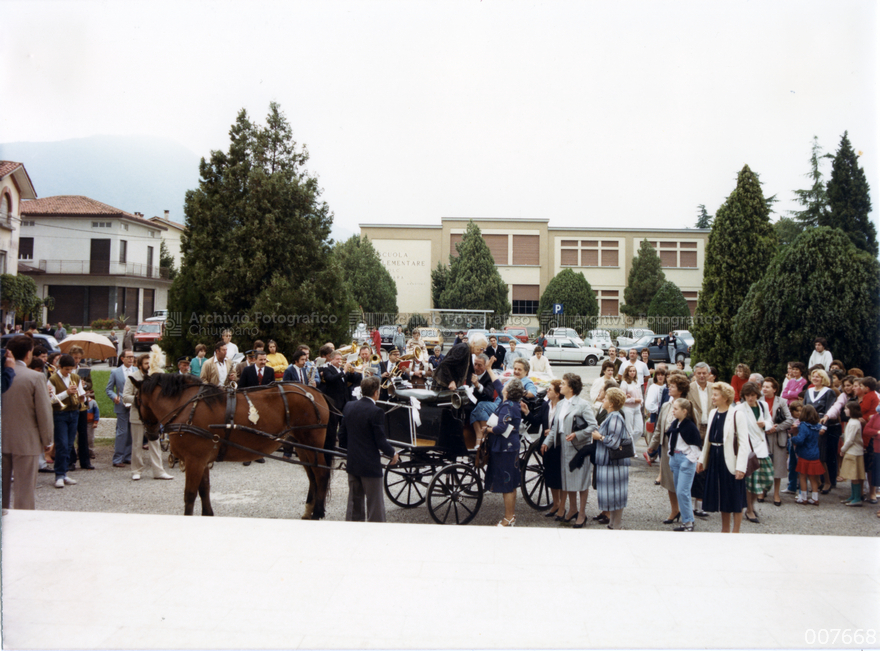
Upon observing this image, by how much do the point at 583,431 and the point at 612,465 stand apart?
464mm

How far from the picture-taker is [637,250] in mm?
41062

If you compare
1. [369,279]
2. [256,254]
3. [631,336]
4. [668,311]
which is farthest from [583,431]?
[668,311]

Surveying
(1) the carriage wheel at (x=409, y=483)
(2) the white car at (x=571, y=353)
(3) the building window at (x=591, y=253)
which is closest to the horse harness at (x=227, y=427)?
(1) the carriage wheel at (x=409, y=483)

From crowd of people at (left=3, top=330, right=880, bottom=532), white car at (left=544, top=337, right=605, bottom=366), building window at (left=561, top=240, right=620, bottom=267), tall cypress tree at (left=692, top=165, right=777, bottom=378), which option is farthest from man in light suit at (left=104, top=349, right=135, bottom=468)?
building window at (left=561, top=240, right=620, bottom=267)

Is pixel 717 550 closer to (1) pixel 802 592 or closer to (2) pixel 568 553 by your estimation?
(1) pixel 802 592

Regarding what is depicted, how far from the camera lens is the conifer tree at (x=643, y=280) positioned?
39.2 m

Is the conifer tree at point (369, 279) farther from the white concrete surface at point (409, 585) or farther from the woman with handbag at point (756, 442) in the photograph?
the white concrete surface at point (409, 585)

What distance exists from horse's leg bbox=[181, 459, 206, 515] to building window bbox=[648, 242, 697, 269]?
4061 cm

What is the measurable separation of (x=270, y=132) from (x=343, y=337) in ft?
16.4

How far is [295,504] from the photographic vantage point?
6.95m

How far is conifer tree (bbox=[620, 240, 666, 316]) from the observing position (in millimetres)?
39188

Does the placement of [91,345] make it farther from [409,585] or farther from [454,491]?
[409,585]

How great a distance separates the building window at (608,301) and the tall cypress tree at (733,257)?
2589 cm

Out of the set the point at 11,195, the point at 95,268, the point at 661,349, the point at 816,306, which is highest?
the point at 95,268
